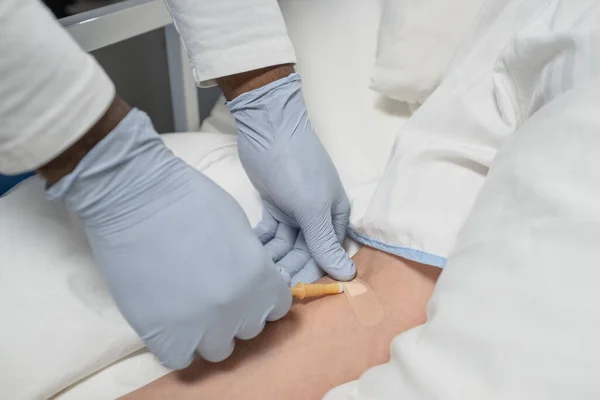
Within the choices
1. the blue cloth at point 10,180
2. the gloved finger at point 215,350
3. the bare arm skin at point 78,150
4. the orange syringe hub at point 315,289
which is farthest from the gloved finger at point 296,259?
the blue cloth at point 10,180

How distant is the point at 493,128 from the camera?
791mm

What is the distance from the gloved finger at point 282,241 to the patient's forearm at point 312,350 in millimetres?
167

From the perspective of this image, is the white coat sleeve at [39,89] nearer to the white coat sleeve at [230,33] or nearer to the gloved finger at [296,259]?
the white coat sleeve at [230,33]

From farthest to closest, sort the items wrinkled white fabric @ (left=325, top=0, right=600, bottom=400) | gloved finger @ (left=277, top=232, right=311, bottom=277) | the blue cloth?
the blue cloth < gloved finger @ (left=277, top=232, right=311, bottom=277) < wrinkled white fabric @ (left=325, top=0, right=600, bottom=400)

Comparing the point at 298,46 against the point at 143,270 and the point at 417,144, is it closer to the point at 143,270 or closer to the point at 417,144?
the point at 417,144

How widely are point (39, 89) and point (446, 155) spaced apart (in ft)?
1.83

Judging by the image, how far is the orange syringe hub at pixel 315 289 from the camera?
0.83 m

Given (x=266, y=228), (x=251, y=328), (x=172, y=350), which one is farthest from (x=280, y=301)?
(x=266, y=228)

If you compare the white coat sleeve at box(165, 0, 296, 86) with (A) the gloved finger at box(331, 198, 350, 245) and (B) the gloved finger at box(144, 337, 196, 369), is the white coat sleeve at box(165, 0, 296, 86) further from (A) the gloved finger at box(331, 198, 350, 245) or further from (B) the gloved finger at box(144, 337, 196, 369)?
(B) the gloved finger at box(144, 337, 196, 369)

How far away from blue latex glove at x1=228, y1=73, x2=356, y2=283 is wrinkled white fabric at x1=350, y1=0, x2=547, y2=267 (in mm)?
67

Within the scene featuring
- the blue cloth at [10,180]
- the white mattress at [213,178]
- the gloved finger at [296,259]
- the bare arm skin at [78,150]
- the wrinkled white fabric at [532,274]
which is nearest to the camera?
the wrinkled white fabric at [532,274]

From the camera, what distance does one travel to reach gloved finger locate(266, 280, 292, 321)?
2.48 feet

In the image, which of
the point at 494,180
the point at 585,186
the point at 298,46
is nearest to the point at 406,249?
the point at 494,180

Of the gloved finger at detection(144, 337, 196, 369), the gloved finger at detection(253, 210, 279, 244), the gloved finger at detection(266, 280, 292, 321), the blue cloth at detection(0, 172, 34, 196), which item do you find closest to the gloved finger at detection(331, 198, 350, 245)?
the gloved finger at detection(253, 210, 279, 244)
